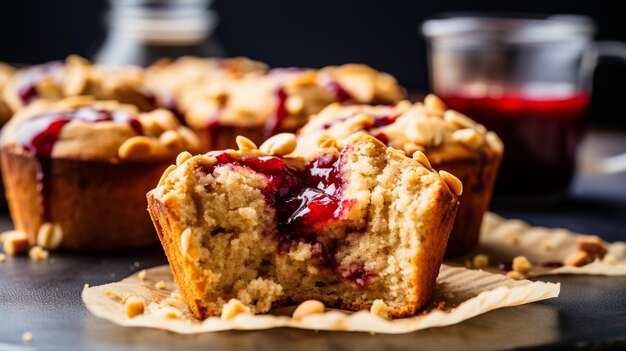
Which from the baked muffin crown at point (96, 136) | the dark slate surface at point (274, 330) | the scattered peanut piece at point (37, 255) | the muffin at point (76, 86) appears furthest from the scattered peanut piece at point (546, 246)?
the muffin at point (76, 86)

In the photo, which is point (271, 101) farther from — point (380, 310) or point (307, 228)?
point (380, 310)

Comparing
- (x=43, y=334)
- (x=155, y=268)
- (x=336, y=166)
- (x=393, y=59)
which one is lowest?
(x=393, y=59)

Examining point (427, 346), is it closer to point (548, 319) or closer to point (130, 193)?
point (548, 319)

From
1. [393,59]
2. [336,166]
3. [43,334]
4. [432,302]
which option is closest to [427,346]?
[432,302]

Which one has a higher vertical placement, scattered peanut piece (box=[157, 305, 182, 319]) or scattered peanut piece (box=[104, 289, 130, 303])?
scattered peanut piece (box=[157, 305, 182, 319])

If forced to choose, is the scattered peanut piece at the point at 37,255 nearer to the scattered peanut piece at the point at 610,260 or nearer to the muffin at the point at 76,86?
the muffin at the point at 76,86

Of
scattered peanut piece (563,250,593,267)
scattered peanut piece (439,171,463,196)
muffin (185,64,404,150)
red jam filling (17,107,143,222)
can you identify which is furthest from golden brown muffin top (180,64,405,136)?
scattered peanut piece (439,171,463,196)

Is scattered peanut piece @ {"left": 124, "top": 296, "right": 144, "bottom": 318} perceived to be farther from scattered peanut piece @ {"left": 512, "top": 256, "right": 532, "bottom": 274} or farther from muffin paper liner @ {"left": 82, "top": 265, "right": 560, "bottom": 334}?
scattered peanut piece @ {"left": 512, "top": 256, "right": 532, "bottom": 274}
